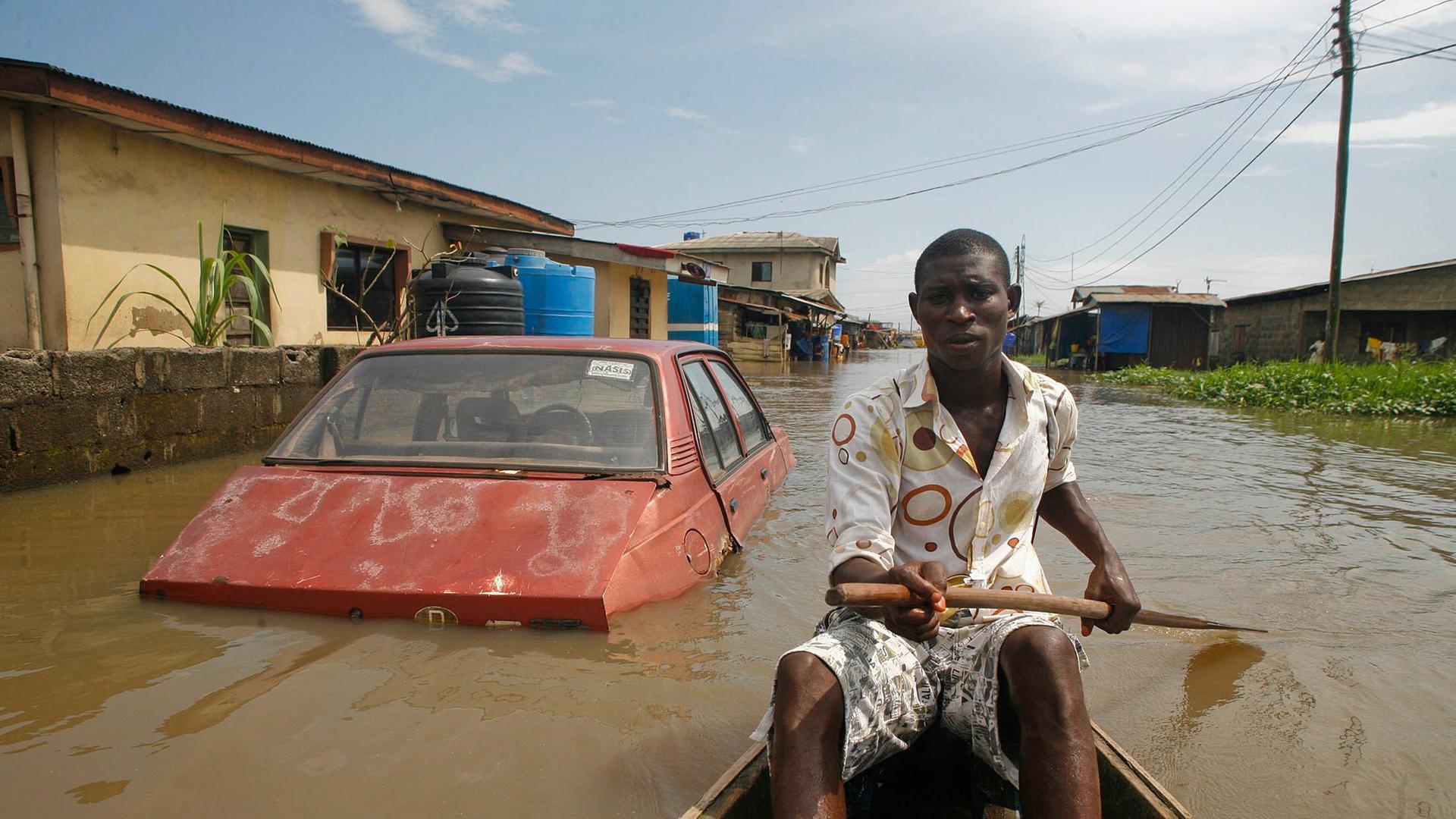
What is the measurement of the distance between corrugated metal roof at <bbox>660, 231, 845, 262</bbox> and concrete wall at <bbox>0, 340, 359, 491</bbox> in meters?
34.7

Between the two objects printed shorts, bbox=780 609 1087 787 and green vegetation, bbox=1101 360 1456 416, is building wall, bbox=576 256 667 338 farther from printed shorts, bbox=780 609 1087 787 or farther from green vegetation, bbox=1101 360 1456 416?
printed shorts, bbox=780 609 1087 787

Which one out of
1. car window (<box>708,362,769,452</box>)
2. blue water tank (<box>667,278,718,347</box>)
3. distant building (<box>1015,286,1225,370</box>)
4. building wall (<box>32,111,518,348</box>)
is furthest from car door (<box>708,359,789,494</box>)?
distant building (<box>1015,286,1225,370</box>)

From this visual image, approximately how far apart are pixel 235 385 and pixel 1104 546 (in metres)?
7.22

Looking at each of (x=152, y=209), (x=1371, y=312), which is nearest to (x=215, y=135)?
(x=152, y=209)

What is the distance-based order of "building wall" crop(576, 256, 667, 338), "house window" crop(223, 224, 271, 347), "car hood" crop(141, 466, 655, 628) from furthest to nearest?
"building wall" crop(576, 256, 667, 338), "house window" crop(223, 224, 271, 347), "car hood" crop(141, 466, 655, 628)

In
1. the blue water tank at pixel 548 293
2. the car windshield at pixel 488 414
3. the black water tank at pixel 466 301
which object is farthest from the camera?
the blue water tank at pixel 548 293

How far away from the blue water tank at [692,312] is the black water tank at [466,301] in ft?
35.1

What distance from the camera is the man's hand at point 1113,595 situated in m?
2.02

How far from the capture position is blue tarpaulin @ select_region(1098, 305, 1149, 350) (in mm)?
30594

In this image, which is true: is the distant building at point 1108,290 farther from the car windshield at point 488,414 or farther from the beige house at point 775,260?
the car windshield at point 488,414

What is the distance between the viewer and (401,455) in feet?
11.7

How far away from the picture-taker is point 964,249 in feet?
6.95

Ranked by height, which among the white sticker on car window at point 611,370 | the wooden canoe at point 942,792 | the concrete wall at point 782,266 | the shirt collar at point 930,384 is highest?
the concrete wall at point 782,266

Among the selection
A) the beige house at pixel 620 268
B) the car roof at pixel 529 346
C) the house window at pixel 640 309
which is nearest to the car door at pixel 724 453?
the car roof at pixel 529 346
